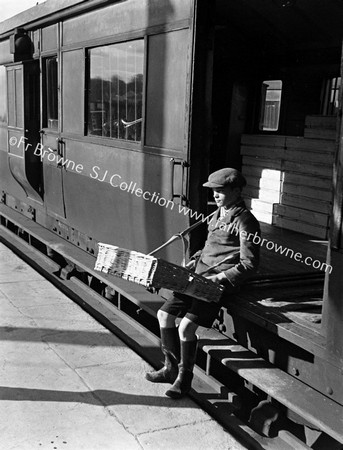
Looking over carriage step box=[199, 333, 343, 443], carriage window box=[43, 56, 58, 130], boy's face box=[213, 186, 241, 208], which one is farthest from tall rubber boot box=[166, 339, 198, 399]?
carriage window box=[43, 56, 58, 130]

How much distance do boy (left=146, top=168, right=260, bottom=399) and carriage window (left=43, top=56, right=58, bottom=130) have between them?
392cm

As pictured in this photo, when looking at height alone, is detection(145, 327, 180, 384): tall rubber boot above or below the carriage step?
below

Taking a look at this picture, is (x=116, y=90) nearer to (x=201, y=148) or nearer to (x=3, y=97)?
(x=201, y=148)

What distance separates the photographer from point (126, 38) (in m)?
5.40

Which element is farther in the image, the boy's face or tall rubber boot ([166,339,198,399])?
tall rubber boot ([166,339,198,399])

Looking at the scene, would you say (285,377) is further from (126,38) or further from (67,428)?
(126,38)

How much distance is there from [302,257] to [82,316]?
2.25 m

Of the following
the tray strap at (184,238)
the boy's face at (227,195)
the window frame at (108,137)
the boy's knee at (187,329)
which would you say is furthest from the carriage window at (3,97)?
the boy's knee at (187,329)

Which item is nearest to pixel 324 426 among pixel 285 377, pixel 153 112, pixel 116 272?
pixel 285 377

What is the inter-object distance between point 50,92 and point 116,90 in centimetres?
220

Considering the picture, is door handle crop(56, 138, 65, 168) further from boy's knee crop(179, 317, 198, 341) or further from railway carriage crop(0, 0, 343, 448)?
boy's knee crop(179, 317, 198, 341)

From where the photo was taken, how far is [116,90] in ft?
18.7

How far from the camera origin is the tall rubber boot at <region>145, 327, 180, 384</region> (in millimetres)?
4328

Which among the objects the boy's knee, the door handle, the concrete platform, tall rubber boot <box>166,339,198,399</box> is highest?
the door handle
